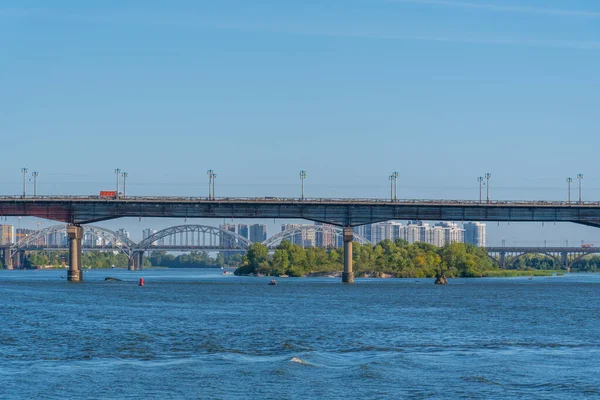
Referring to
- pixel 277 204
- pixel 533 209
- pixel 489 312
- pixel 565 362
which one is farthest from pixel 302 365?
pixel 533 209

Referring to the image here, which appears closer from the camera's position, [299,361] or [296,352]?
[299,361]

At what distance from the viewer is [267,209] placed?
153375 millimetres

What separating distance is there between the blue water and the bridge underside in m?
64.4

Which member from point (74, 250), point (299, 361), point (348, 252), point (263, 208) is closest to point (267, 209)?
point (263, 208)

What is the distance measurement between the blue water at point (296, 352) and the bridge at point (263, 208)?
64.3 metres

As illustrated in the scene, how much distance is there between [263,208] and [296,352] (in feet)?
335

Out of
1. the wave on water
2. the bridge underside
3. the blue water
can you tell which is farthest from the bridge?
the wave on water

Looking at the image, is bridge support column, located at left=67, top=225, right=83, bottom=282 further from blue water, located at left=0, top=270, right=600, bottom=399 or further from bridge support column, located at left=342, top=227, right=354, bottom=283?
blue water, located at left=0, top=270, right=600, bottom=399

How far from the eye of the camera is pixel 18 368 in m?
45.7

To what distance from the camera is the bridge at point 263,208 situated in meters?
152

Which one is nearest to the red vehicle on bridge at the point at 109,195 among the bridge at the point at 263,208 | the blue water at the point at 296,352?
the bridge at the point at 263,208

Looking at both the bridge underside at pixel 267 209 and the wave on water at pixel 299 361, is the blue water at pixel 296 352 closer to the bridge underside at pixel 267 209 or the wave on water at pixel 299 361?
the wave on water at pixel 299 361

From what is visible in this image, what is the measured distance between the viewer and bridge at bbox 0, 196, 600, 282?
5974 inches

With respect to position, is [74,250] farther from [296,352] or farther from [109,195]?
[296,352]
